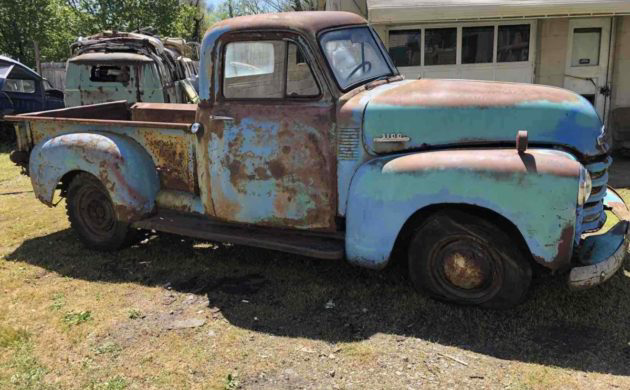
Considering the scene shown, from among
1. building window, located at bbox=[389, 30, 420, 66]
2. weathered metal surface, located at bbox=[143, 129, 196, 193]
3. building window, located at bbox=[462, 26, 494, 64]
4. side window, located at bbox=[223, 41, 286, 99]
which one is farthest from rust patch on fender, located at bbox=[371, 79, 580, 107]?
building window, located at bbox=[462, 26, 494, 64]

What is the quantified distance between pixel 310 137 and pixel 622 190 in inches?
191

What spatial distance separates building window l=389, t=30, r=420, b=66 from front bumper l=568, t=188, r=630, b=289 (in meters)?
6.18

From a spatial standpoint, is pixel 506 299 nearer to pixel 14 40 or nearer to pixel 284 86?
pixel 284 86

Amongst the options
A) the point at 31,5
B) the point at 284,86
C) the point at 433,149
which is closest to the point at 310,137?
the point at 284,86

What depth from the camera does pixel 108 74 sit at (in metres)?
10.5

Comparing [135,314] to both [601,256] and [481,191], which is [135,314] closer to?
[481,191]

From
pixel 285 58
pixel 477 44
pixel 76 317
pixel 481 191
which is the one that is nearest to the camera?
pixel 481 191

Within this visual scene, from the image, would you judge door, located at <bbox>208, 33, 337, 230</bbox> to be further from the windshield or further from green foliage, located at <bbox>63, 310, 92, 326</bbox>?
green foliage, located at <bbox>63, 310, 92, 326</bbox>

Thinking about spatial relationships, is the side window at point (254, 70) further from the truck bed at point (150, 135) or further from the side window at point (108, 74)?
the side window at point (108, 74)

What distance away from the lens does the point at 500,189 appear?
339cm

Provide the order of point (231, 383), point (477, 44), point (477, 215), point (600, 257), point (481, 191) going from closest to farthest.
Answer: point (231, 383), point (481, 191), point (600, 257), point (477, 215), point (477, 44)

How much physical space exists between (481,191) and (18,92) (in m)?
11.6

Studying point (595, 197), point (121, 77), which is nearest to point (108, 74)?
point (121, 77)

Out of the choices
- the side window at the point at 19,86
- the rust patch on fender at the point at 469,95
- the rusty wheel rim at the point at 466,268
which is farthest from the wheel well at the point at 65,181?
the side window at the point at 19,86
